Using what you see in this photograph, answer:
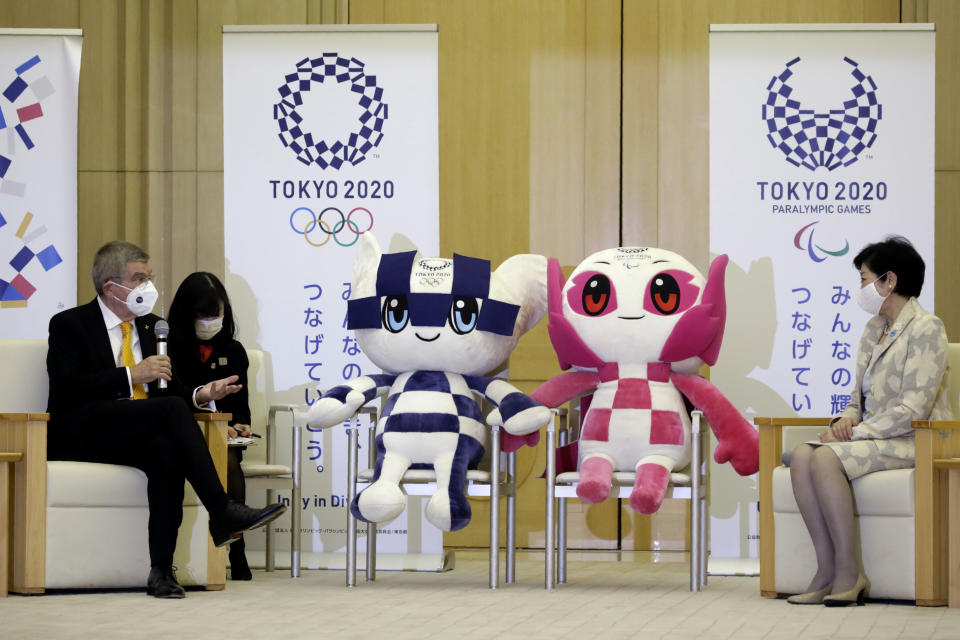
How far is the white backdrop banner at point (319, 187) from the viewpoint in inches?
210

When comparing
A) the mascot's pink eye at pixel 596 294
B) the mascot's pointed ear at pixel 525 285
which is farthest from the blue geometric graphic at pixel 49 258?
the mascot's pink eye at pixel 596 294

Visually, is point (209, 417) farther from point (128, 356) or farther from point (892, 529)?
point (892, 529)

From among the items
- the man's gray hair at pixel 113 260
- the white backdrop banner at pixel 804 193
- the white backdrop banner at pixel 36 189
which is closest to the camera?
the man's gray hair at pixel 113 260

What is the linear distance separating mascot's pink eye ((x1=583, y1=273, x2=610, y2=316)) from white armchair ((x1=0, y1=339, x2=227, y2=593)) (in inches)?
55.3

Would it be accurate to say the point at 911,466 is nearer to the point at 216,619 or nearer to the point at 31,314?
the point at 216,619

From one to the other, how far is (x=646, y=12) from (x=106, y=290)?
3.01 meters

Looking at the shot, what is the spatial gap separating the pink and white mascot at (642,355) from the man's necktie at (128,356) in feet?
4.61

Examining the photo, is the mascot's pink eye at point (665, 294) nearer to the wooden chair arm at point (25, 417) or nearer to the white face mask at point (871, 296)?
the white face mask at point (871, 296)

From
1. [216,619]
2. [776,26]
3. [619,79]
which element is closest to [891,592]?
[216,619]

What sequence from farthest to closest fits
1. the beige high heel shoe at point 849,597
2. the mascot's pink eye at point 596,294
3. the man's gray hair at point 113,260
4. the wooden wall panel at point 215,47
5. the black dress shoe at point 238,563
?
the wooden wall panel at point 215,47
the black dress shoe at point 238,563
the mascot's pink eye at point 596,294
the man's gray hair at point 113,260
the beige high heel shoe at point 849,597

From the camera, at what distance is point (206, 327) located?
491 cm

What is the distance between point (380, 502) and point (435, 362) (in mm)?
578

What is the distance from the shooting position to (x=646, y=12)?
598 cm

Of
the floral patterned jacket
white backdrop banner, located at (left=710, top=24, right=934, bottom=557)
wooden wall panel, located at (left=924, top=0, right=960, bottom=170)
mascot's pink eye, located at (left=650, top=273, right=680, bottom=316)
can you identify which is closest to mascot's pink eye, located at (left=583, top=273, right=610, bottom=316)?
mascot's pink eye, located at (left=650, top=273, right=680, bottom=316)
